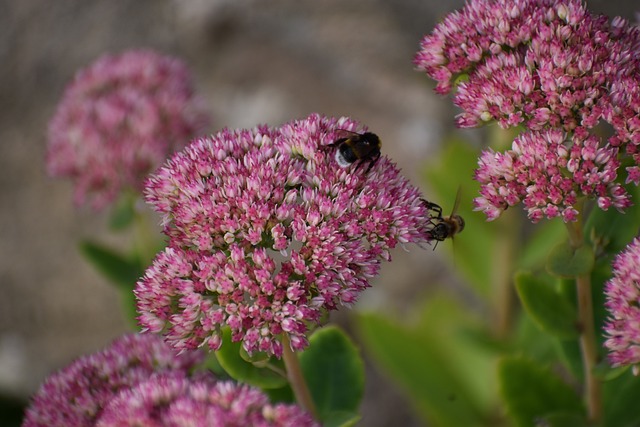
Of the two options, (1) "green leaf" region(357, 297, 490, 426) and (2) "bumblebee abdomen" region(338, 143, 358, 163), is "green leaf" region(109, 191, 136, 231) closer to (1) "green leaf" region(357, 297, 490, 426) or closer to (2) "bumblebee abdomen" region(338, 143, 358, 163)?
(1) "green leaf" region(357, 297, 490, 426)

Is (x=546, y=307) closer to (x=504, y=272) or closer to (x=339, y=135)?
(x=339, y=135)

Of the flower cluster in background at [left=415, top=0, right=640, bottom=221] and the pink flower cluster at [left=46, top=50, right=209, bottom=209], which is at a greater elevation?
the pink flower cluster at [left=46, top=50, right=209, bottom=209]

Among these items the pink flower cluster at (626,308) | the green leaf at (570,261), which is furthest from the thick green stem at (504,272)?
the pink flower cluster at (626,308)

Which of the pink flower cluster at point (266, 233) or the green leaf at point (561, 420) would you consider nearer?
the pink flower cluster at point (266, 233)

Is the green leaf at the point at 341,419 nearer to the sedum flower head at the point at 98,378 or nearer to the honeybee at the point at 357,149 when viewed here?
the sedum flower head at the point at 98,378

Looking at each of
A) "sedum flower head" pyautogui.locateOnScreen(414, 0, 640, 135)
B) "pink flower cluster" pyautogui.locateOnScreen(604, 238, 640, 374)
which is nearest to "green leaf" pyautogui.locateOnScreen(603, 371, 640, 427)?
"pink flower cluster" pyautogui.locateOnScreen(604, 238, 640, 374)

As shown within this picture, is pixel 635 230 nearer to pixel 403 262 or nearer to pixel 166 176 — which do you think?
pixel 166 176

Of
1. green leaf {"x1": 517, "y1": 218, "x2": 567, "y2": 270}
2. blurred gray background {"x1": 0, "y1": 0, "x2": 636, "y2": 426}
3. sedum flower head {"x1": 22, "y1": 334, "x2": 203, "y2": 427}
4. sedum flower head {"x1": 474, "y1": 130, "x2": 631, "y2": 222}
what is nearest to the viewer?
sedum flower head {"x1": 474, "y1": 130, "x2": 631, "y2": 222}
